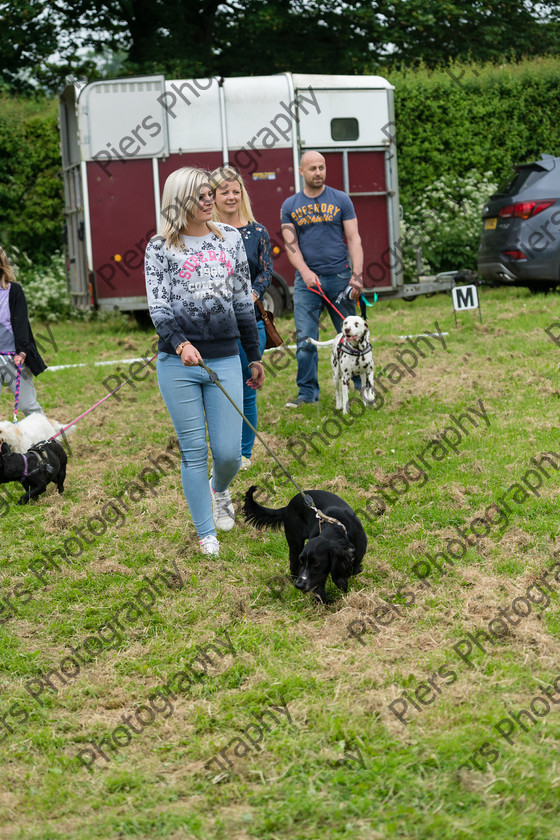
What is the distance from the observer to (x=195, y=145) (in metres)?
12.3

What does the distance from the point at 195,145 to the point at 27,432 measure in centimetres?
686

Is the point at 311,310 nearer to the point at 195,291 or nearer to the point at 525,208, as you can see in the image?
the point at 195,291

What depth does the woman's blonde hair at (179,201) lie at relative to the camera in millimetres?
4324

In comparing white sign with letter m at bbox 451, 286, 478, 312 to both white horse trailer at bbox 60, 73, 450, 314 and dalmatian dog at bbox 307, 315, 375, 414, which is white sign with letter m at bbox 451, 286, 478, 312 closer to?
white horse trailer at bbox 60, 73, 450, 314

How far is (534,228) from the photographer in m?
12.2

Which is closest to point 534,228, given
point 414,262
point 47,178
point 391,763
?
point 414,262

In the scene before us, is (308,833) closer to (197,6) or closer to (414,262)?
(414,262)

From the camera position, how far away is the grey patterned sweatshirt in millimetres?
4418

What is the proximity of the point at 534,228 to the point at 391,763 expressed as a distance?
34.7ft

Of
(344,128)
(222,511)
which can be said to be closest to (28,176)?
(344,128)

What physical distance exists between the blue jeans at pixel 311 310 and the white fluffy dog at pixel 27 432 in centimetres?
222

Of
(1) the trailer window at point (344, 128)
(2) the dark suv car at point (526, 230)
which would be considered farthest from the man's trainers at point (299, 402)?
(1) the trailer window at point (344, 128)

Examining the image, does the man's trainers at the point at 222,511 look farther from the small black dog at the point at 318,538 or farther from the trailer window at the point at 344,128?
the trailer window at the point at 344,128

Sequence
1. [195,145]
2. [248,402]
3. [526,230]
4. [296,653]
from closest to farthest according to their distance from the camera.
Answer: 1. [296,653]
2. [248,402]
3. [526,230]
4. [195,145]
